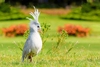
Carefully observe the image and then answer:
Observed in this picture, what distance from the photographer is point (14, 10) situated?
36125mm

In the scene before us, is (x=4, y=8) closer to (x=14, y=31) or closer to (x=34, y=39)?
(x=14, y=31)

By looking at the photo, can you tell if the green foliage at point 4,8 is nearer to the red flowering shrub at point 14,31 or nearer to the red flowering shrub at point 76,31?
the red flowering shrub at point 14,31

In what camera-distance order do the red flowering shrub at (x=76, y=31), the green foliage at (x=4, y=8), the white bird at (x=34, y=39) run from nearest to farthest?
1. the white bird at (x=34, y=39)
2. the red flowering shrub at (x=76, y=31)
3. the green foliage at (x=4, y=8)

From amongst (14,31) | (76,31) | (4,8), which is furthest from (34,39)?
(4,8)

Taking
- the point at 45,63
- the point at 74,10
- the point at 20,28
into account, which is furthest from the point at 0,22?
the point at 45,63

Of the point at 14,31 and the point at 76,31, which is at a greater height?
the point at 14,31

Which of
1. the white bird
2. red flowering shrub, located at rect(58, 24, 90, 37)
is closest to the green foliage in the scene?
red flowering shrub, located at rect(58, 24, 90, 37)

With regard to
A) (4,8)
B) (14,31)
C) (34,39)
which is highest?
(34,39)

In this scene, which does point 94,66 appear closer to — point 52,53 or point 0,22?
point 52,53

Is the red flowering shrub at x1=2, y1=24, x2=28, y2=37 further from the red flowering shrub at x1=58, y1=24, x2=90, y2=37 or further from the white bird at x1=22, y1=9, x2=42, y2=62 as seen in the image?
the white bird at x1=22, y1=9, x2=42, y2=62

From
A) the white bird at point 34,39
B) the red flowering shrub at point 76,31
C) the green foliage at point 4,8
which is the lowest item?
the green foliage at point 4,8

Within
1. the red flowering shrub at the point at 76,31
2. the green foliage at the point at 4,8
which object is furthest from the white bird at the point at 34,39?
the green foliage at the point at 4,8

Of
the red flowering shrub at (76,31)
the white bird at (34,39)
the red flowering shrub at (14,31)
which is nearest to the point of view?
the white bird at (34,39)

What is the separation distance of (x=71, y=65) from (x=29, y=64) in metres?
0.81
